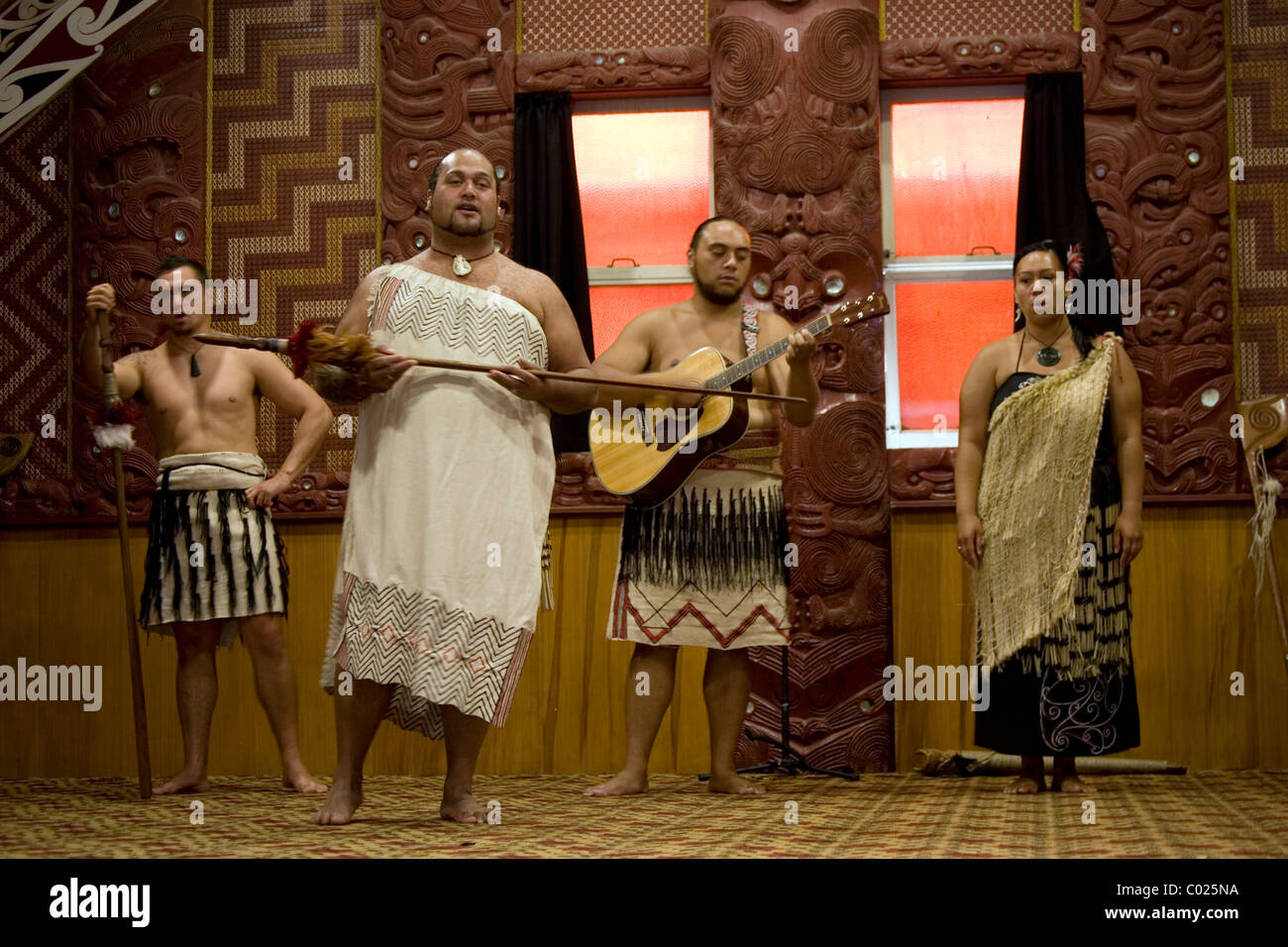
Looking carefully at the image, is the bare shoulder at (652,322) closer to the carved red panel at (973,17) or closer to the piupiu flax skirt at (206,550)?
the piupiu flax skirt at (206,550)

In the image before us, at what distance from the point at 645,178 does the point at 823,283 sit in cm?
95

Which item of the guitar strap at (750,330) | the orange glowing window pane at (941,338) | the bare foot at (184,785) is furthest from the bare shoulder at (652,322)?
the bare foot at (184,785)

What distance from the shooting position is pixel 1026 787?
4.62 meters

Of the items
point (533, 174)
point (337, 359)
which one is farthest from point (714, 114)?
point (337, 359)

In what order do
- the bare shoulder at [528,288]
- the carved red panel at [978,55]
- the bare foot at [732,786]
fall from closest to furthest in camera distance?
the bare shoulder at [528,288] → the bare foot at [732,786] → the carved red panel at [978,55]

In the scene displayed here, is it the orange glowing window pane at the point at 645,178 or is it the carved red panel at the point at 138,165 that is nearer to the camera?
the carved red panel at the point at 138,165

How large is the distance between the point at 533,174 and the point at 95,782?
9.74 ft

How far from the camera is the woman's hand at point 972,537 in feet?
15.6

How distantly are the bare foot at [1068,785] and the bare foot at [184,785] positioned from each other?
2.83 metres

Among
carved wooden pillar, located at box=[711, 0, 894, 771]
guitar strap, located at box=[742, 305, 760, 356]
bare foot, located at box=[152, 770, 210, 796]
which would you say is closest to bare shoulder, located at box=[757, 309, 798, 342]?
guitar strap, located at box=[742, 305, 760, 356]

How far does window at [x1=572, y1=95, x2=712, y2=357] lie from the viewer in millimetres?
6328

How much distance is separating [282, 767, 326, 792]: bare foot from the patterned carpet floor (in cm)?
8
